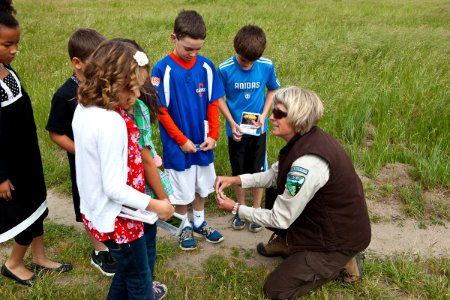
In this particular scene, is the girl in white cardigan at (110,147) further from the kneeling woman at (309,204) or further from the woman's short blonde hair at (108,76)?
the kneeling woman at (309,204)

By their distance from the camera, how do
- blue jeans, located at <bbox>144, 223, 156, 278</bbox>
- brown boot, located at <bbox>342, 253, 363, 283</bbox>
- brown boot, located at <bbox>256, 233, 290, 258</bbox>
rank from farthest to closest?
brown boot, located at <bbox>256, 233, 290, 258</bbox> → brown boot, located at <bbox>342, 253, 363, 283</bbox> → blue jeans, located at <bbox>144, 223, 156, 278</bbox>

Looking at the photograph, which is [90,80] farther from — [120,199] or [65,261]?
[65,261]

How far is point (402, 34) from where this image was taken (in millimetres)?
8523

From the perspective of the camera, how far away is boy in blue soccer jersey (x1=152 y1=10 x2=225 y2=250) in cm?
299

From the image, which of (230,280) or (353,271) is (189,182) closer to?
A: (230,280)

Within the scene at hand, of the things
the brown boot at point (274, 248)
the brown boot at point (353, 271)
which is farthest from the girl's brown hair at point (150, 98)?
the brown boot at point (353, 271)

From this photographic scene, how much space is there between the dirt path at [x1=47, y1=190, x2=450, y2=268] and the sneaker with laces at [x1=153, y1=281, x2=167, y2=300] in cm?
34

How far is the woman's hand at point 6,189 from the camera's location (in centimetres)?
245

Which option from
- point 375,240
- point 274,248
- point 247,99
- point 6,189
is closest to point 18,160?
point 6,189

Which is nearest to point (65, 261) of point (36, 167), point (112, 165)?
point (36, 167)

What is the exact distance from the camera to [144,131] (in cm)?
221

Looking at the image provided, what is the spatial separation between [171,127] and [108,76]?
123cm

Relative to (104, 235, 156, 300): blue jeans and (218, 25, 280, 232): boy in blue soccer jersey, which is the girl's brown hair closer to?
(104, 235, 156, 300): blue jeans

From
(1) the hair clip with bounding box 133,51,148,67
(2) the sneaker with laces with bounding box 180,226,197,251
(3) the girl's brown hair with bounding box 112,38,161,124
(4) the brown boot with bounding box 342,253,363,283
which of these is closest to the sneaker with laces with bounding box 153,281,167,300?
(2) the sneaker with laces with bounding box 180,226,197,251
